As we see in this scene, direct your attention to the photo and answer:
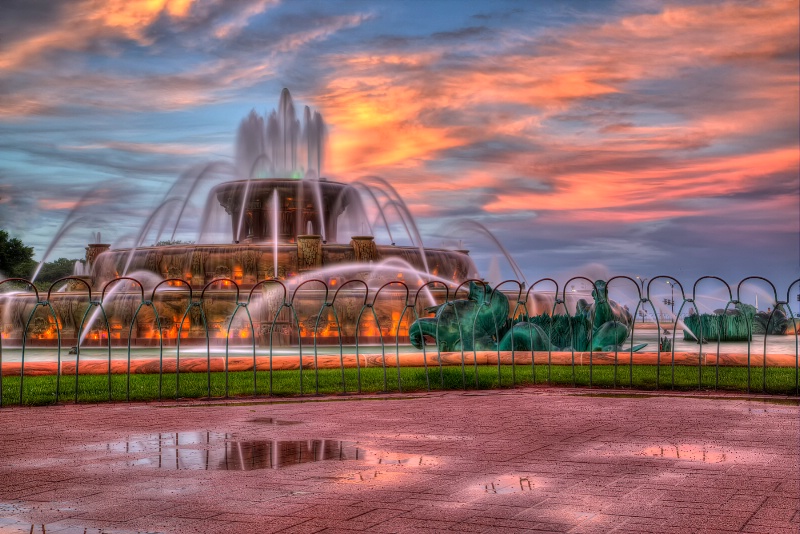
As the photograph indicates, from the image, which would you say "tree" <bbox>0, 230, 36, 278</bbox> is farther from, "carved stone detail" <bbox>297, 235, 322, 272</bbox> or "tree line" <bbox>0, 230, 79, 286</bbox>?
"carved stone detail" <bbox>297, 235, 322, 272</bbox>

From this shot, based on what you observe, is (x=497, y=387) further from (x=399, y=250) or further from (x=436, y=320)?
(x=399, y=250)

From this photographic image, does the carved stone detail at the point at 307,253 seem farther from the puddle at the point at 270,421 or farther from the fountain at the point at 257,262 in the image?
the puddle at the point at 270,421

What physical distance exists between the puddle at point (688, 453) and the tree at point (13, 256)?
58.3m

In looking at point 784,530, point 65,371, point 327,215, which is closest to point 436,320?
point 65,371

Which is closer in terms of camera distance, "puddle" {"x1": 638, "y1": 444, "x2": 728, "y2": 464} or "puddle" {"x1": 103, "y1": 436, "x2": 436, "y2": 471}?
"puddle" {"x1": 103, "y1": 436, "x2": 436, "y2": 471}

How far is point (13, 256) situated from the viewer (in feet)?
201

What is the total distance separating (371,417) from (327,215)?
3115 centimetres

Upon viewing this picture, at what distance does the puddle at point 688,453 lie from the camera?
24.4ft

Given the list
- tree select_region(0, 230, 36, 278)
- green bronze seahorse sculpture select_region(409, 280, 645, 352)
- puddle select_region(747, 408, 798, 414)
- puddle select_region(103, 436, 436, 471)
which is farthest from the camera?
tree select_region(0, 230, 36, 278)

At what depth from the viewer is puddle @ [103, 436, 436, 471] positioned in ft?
23.7

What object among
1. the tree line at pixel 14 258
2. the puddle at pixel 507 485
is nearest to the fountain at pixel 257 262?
the puddle at pixel 507 485

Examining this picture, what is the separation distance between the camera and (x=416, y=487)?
20.6 ft

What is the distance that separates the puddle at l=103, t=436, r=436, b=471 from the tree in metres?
56.1

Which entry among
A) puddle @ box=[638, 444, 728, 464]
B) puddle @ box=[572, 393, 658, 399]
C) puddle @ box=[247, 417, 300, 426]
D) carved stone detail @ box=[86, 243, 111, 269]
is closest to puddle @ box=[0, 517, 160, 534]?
puddle @ box=[638, 444, 728, 464]
